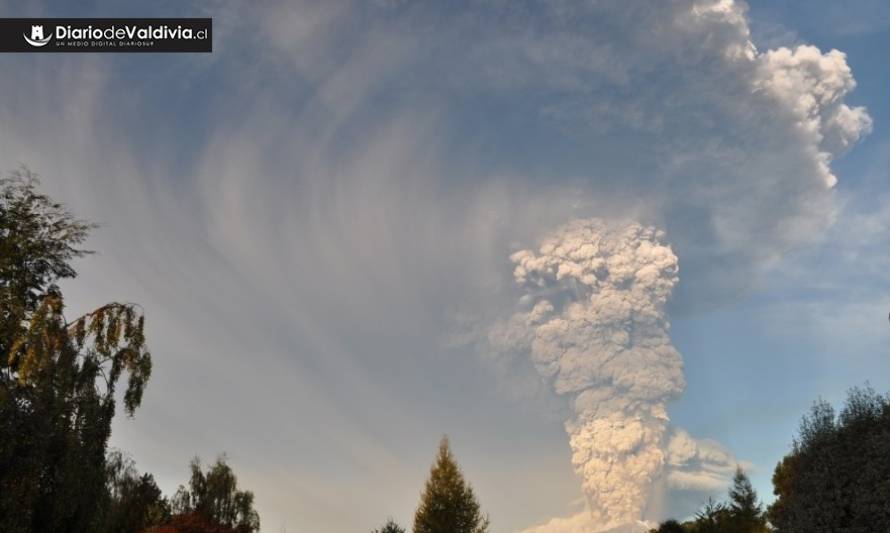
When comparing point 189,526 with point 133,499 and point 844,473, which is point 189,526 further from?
point 844,473

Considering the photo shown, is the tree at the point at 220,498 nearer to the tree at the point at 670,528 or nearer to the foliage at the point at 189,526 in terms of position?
the foliage at the point at 189,526

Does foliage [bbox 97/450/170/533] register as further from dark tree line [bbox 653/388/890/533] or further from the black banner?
dark tree line [bbox 653/388/890/533]

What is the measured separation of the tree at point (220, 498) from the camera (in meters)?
60.7

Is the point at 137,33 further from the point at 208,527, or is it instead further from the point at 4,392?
the point at 208,527

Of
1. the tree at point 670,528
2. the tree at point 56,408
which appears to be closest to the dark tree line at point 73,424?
the tree at point 56,408

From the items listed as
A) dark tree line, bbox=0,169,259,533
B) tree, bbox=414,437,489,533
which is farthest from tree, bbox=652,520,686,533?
dark tree line, bbox=0,169,259,533

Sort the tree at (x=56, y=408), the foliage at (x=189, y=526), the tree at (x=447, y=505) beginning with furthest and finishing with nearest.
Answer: the tree at (x=447, y=505)
the foliage at (x=189, y=526)
the tree at (x=56, y=408)

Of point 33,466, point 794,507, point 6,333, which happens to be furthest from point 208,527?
point 794,507

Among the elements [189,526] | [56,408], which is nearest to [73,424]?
[56,408]

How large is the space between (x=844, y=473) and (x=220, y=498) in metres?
51.2

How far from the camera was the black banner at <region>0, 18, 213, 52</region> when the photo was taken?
29.3 m

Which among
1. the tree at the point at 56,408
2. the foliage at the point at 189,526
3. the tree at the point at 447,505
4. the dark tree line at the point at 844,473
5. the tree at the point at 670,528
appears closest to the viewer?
the tree at the point at 56,408

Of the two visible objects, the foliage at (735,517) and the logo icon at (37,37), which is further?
the foliage at (735,517)

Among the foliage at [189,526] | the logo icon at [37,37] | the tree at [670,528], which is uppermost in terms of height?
the logo icon at [37,37]
